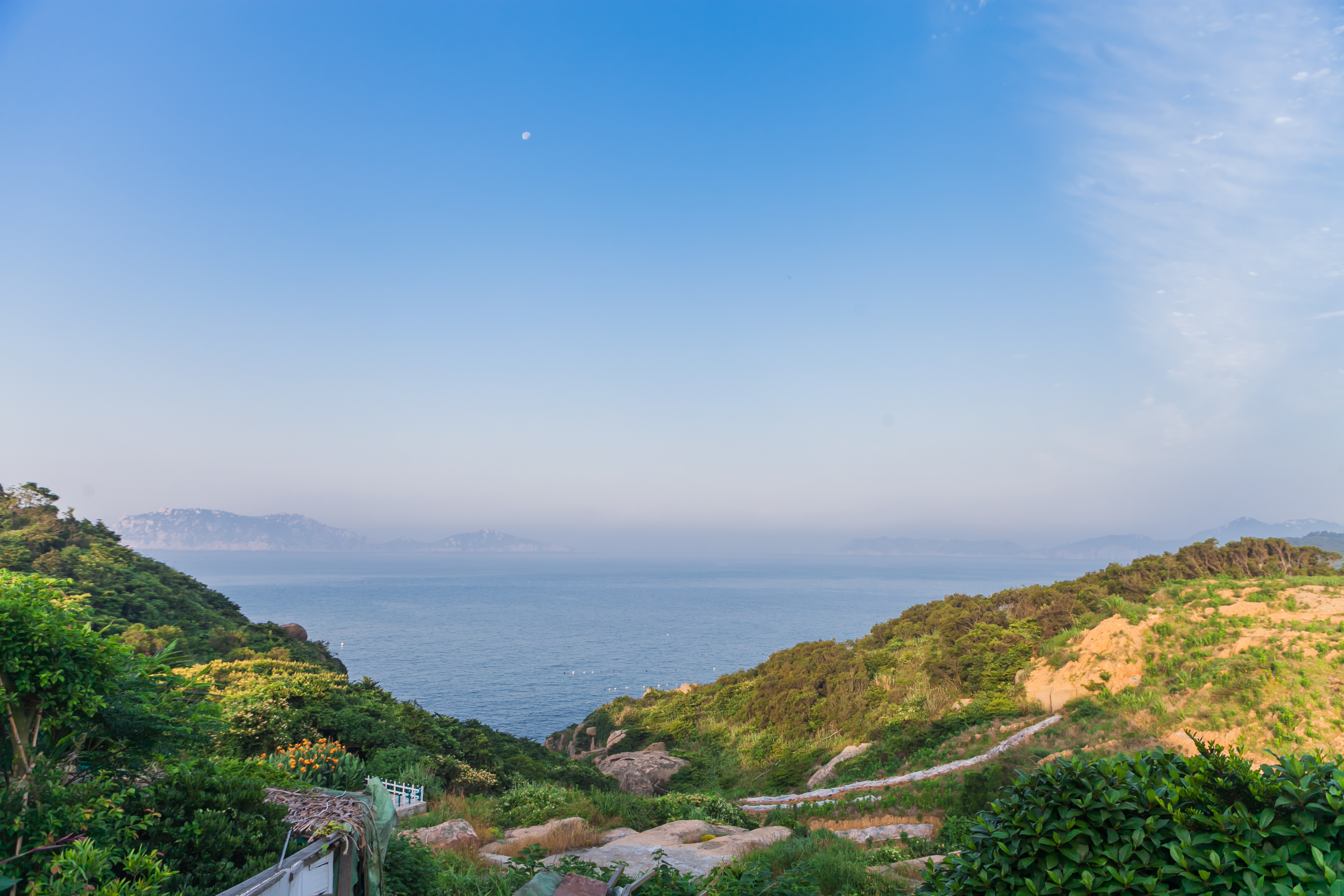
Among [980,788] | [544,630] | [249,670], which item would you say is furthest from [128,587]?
[544,630]

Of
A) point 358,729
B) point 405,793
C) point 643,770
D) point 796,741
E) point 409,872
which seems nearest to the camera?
point 409,872

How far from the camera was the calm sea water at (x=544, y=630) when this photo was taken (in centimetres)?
5841

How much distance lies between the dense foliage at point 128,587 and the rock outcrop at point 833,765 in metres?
19.7

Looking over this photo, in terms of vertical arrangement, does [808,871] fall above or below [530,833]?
above

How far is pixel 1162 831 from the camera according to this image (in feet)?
11.2

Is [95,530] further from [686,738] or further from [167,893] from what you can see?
[167,893]

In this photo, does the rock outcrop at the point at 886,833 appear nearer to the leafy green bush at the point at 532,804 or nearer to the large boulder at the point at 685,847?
the large boulder at the point at 685,847

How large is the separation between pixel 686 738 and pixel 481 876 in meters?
22.9

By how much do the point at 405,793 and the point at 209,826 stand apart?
7.26 m

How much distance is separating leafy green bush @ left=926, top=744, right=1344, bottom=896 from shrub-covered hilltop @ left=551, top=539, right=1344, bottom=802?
1223 cm

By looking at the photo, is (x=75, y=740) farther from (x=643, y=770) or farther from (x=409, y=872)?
(x=643, y=770)

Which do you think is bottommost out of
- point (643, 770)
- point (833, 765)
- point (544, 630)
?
point (544, 630)

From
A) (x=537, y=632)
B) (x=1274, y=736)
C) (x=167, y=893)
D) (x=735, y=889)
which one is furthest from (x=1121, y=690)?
(x=537, y=632)

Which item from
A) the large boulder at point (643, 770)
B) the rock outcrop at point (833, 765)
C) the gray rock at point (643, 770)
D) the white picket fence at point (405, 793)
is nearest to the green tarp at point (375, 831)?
the white picket fence at point (405, 793)
